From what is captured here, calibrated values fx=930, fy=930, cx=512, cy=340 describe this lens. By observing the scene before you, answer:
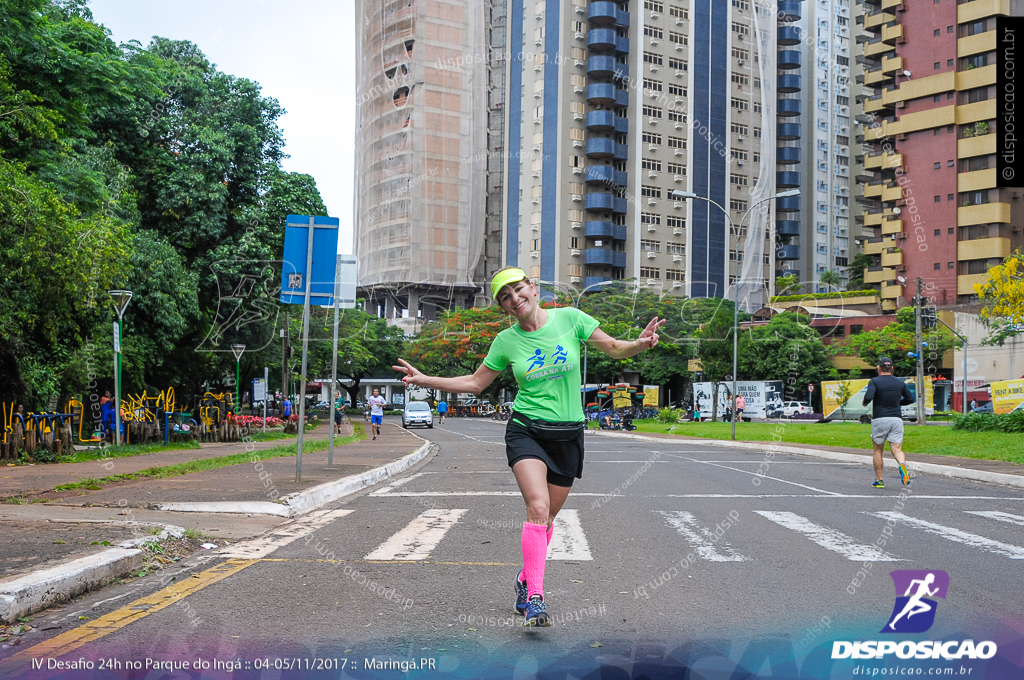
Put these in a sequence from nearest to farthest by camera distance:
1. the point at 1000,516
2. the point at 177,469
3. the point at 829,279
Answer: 1. the point at 1000,516
2. the point at 177,469
3. the point at 829,279

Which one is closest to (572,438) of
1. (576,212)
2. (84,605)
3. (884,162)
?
(84,605)

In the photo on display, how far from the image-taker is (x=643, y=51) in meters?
86.8

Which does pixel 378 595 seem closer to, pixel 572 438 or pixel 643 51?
pixel 572 438

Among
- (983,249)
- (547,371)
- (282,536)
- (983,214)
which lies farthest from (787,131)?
(547,371)

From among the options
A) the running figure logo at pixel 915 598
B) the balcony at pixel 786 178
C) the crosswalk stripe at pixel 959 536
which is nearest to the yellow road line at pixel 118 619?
the running figure logo at pixel 915 598

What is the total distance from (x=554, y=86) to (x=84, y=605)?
278 ft

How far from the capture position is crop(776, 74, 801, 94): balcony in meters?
96.2

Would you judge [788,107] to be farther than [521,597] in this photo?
Yes

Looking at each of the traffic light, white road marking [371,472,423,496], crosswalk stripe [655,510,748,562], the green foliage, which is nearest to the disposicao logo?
crosswalk stripe [655,510,748,562]

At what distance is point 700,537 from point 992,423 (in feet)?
78.8

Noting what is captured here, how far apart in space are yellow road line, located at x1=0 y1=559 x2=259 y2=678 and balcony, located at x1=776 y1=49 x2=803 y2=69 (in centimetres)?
9924

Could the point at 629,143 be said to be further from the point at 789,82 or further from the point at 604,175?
the point at 789,82

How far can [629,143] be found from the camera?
87250 mm

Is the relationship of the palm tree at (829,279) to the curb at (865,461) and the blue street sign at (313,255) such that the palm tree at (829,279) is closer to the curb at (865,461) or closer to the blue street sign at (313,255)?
the curb at (865,461)
